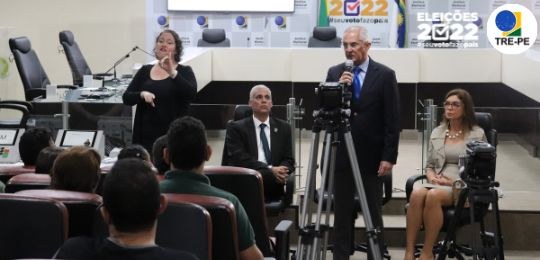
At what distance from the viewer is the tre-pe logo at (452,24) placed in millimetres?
13117

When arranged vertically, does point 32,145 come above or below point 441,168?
above

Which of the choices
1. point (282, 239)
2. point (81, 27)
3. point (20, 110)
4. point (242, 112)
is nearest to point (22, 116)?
point (20, 110)

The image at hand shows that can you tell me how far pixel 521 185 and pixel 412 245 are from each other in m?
1.48

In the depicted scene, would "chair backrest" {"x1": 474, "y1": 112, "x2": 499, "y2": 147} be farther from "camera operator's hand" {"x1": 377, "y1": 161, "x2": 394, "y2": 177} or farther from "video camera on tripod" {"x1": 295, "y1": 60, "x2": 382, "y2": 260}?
"video camera on tripod" {"x1": 295, "y1": 60, "x2": 382, "y2": 260}

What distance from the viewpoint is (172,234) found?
2.78 meters

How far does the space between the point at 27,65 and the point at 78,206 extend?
698 centimetres

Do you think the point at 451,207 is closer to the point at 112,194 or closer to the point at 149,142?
the point at 149,142

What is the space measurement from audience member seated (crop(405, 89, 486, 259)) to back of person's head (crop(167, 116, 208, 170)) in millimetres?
2465

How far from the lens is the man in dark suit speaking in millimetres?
4902

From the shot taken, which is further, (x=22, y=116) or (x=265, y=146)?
(x=22, y=116)

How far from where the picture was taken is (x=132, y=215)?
2111 millimetres

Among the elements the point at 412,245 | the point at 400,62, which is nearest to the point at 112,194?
the point at 412,245

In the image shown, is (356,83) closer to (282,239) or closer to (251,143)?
(251,143)

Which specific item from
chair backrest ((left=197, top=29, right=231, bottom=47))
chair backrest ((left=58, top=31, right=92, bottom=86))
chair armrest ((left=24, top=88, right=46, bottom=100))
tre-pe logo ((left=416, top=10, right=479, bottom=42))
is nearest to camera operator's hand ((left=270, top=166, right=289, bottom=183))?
chair armrest ((left=24, top=88, right=46, bottom=100))
